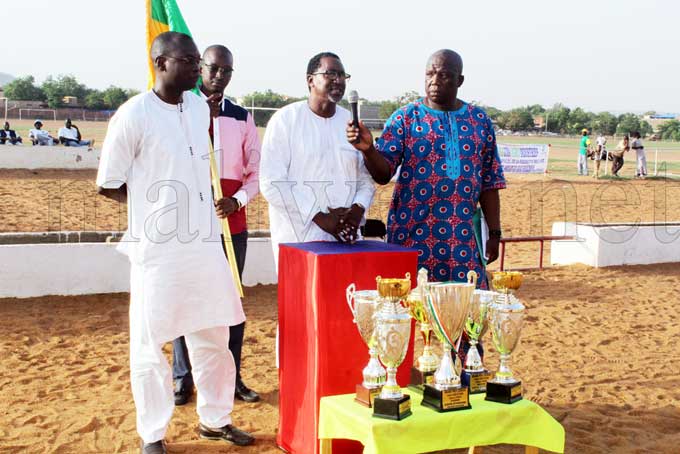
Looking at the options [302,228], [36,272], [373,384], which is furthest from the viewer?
[36,272]

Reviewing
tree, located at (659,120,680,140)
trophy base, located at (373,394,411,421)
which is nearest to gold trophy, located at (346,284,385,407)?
trophy base, located at (373,394,411,421)

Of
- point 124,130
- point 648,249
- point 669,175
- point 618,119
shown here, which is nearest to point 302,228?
point 124,130

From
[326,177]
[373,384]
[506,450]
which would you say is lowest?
[506,450]

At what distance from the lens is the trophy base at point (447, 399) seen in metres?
3.02

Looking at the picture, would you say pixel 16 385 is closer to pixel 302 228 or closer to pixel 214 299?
pixel 214 299

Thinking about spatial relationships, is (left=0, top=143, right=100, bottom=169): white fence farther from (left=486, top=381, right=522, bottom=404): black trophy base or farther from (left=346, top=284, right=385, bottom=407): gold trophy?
(left=486, top=381, right=522, bottom=404): black trophy base

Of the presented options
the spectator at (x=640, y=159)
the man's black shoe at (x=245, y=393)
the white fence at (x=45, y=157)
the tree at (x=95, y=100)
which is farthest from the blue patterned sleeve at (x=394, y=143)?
the tree at (x=95, y=100)

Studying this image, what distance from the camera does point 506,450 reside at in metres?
4.27

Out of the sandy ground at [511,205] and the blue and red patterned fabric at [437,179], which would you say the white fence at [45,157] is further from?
the blue and red patterned fabric at [437,179]

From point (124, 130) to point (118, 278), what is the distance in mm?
4633

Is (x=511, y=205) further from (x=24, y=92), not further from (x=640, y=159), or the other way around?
(x=24, y=92)

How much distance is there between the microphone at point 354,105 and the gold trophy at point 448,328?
92cm

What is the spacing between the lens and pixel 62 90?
201ft

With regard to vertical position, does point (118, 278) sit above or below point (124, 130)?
below
